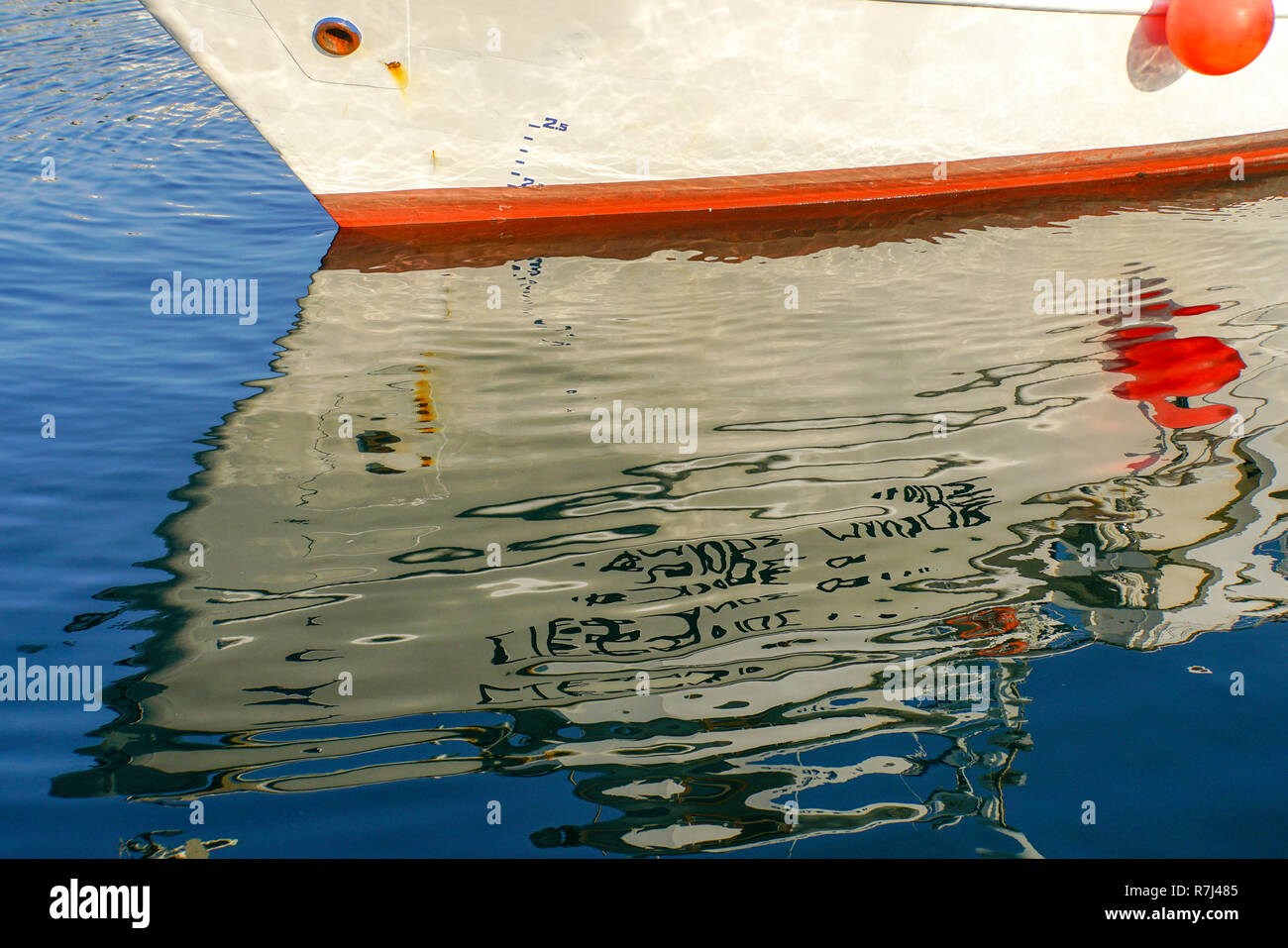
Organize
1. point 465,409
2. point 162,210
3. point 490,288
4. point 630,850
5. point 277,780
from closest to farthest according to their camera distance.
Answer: point 630,850, point 277,780, point 465,409, point 490,288, point 162,210

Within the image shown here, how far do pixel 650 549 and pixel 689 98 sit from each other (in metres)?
4.44

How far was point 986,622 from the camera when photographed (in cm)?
380

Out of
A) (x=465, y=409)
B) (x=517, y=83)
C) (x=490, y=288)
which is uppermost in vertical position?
(x=517, y=83)

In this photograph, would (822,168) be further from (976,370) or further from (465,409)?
(465,409)

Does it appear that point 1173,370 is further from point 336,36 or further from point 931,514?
point 336,36

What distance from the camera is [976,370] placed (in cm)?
568

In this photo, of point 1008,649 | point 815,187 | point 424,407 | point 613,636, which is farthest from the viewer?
point 815,187

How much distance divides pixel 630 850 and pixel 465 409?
2935 millimetres

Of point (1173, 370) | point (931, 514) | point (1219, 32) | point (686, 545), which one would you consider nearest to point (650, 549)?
point (686, 545)

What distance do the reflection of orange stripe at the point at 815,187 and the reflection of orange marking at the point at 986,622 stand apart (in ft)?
16.7

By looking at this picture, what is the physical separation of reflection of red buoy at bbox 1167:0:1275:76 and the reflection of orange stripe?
93cm

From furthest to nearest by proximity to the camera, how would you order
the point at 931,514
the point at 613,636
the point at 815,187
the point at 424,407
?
the point at 815,187
the point at 424,407
the point at 931,514
the point at 613,636

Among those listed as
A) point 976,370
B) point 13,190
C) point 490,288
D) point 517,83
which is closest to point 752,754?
point 976,370
